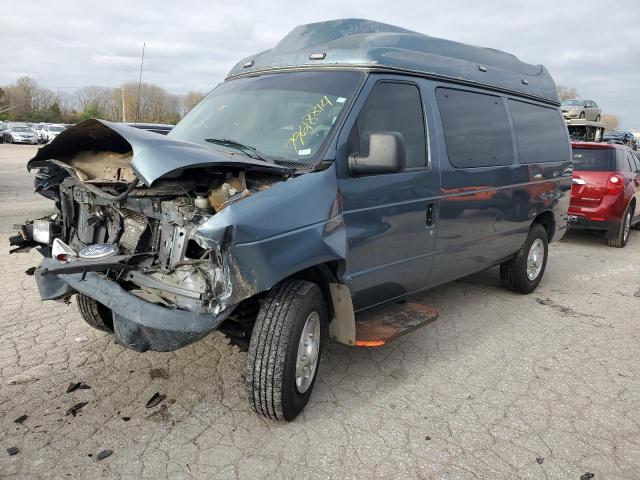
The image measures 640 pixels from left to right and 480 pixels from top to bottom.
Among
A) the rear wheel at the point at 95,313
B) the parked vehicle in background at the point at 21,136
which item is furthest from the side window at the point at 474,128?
the parked vehicle in background at the point at 21,136

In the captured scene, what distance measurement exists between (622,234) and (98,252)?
29.1 feet

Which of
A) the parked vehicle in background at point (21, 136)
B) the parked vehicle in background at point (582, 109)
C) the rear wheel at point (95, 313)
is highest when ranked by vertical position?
the parked vehicle in background at point (582, 109)

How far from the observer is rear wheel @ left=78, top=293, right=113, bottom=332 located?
159 inches

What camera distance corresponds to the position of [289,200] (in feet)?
9.84

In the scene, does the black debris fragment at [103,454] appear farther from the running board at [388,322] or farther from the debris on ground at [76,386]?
the running board at [388,322]

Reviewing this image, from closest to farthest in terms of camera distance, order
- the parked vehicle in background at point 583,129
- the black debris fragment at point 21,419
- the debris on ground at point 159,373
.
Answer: the black debris fragment at point 21,419 → the debris on ground at point 159,373 → the parked vehicle in background at point 583,129

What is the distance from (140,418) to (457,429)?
76.4 inches

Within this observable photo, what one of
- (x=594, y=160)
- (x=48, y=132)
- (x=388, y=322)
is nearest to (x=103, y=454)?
(x=388, y=322)

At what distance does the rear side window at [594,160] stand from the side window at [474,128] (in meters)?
4.71

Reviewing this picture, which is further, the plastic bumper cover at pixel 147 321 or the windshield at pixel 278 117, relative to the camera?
the windshield at pixel 278 117

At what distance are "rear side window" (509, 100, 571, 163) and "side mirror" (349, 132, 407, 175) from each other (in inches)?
99.9

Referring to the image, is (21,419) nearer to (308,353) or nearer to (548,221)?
(308,353)

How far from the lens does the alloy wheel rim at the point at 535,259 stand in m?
6.09

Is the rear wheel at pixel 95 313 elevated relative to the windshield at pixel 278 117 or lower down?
lower down
